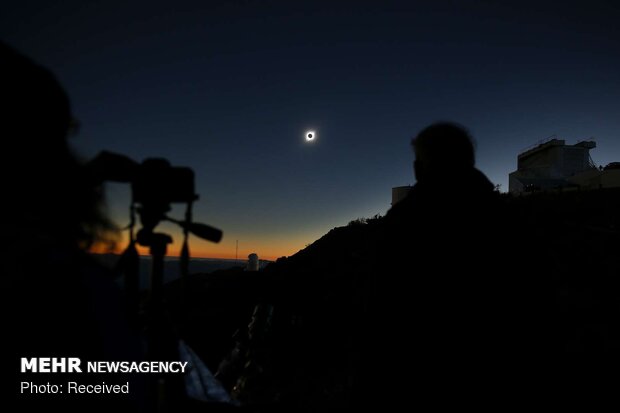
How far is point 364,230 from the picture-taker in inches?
893

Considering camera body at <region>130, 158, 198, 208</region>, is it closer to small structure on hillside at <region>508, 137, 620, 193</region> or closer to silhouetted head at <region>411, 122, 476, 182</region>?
silhouetted head at <region>411, 122, 476, 182</region>

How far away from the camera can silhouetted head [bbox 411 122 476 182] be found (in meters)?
2.11

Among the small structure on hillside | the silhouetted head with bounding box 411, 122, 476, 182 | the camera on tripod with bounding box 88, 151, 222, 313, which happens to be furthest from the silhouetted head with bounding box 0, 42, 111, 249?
the small structure on hillside

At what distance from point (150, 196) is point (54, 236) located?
618mm

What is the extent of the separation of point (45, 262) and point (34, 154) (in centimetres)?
41

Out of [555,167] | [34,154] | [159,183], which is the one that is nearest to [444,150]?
[159,183]

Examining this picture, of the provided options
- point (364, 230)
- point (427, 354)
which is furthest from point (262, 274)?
point (427, 354)

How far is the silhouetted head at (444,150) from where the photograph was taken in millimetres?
2110

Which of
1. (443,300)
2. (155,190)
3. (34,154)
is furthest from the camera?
(443,300)

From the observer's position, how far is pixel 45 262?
985 millimetres

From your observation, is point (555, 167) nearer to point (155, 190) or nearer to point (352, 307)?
point (352, 307)

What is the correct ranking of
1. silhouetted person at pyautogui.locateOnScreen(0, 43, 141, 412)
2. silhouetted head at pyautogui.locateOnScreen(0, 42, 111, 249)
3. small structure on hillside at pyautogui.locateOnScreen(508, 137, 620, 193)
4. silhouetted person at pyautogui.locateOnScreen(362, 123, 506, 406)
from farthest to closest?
small structure on hillside at pyautogui.locateOnScreen(508, 137, 620, 193) → silhouetted person at pyautogui.locateOnScreen(362, 123, 506, 406) → silhouetted head at pyautogui.locateOnScreen(0, 42, 111, 249) → silhouetted person at pyautogui.locateOnScreen(0, 43, 141, 412)

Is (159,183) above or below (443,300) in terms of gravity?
above

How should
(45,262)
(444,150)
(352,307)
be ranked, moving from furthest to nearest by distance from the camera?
1. (352,307)
2. (444,150)
3. (45,262)
